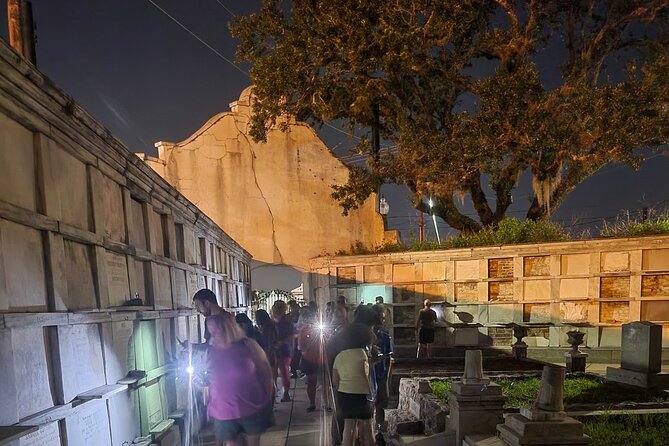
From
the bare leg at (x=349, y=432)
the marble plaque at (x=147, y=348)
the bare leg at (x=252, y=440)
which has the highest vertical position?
the marble plaque at (x=147, y=348)

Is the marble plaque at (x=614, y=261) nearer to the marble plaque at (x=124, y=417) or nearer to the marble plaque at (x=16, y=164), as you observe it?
Answer: the marble plaque at (x=124, y=417)

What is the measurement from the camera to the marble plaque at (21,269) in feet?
8.26

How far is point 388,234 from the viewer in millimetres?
16109

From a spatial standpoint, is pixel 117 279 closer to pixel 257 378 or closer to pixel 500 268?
pixel 257 378

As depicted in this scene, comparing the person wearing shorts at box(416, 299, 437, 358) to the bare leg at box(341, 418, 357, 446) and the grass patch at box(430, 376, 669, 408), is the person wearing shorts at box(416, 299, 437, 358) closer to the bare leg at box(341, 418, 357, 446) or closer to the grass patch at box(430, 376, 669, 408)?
the grass patch at box(430, 376, 669, 408)

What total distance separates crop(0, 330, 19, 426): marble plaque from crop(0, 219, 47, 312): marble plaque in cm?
21

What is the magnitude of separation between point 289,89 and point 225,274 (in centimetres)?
597

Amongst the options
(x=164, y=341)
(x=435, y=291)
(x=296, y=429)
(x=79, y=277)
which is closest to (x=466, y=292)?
(x=435, y=291)

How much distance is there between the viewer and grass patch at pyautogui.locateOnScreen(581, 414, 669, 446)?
4086mm

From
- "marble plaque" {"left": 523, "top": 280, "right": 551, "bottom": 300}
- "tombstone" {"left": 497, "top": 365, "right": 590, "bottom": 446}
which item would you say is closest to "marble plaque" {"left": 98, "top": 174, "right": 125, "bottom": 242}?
"tombstone" {"left": 497, "top": 365, "right": 590, "bottom": 446}

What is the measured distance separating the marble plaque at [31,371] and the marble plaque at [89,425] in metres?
0.33

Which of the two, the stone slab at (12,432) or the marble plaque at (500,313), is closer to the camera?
the stone slab at (12,432)

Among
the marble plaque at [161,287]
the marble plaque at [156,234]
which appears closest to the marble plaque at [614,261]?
the marble plaque at [161,287]

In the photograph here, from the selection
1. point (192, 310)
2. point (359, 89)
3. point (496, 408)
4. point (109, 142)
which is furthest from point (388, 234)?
point (109, 142)
